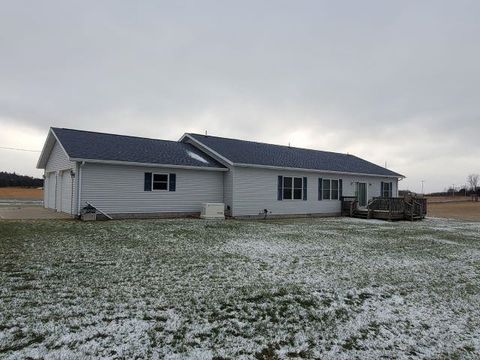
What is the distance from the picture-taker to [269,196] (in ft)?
61.9

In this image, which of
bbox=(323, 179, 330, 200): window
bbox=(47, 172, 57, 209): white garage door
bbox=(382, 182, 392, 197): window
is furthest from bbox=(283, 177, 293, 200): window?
bbox=(47, 172, 57, 209): white garage door

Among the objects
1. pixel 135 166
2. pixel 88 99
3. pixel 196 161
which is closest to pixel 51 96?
pixel 88 99

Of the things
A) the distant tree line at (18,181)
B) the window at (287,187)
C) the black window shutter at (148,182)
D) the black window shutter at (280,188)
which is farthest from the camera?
the distant tree line at (18,181)

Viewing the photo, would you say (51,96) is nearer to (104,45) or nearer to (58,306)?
(104,45)

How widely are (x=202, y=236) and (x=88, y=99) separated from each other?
39.9 feet

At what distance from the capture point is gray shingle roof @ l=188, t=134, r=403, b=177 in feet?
62.7

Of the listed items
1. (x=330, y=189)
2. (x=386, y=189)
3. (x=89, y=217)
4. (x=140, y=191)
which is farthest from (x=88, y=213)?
(x=386, y=189)

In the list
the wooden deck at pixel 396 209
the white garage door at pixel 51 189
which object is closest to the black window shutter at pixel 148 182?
the white garage door at pixel 51 189

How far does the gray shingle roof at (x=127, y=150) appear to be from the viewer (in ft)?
49.5

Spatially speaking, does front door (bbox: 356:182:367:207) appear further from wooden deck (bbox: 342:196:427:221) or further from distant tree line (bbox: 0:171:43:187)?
distant tree line (bbox: 0:171:43:187)

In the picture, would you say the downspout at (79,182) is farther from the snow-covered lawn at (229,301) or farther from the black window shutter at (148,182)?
the snow-covered lawn at (229,301)

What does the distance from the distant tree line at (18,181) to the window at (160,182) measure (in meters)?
57.5

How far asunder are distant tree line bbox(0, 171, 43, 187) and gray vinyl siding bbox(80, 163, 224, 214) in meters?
57.6

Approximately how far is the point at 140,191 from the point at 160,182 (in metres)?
1.05
